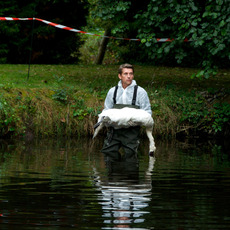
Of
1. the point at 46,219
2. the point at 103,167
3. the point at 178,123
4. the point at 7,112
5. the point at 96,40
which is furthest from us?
the point at 96,40

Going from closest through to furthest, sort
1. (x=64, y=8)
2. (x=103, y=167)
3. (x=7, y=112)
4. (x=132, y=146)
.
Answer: (x=103, y=167) < (x=132, y=146) < (x=7, y=112) < (x=64, y=8)

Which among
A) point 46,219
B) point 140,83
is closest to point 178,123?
point 140,83

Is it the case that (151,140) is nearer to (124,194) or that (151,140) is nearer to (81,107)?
(124,194)

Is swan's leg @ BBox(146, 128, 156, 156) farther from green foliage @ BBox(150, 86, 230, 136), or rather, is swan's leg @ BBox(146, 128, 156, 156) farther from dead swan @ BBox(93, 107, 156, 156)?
green foliage @ BBox(150, 86, 230, 136)

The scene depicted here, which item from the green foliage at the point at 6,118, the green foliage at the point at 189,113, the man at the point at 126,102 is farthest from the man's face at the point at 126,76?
the green foliage at the point at 189,113

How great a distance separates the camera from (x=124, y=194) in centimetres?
687

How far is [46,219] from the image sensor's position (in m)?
5.43

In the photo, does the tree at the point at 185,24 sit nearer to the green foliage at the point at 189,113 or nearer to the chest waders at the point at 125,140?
the green foliage at the point at 189,113

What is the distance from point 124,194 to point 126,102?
344cm

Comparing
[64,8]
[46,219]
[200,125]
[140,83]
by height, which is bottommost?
[46,219]

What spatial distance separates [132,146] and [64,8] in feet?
53.8

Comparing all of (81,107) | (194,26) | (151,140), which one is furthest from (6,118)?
(194,26)

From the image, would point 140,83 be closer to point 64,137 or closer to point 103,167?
point 64,137

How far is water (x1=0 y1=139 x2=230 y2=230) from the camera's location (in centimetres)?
544
